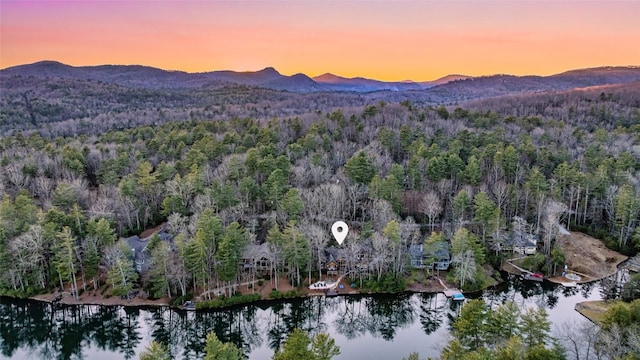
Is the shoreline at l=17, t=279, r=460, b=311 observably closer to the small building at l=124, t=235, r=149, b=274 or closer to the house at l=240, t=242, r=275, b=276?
the house at l=240, t=242, r=275, b=276

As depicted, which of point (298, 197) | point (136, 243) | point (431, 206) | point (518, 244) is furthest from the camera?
point (431, 206)

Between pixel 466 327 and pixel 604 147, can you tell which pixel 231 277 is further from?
pixel 604 147

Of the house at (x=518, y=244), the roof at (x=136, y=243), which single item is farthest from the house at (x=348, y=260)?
the roof at (x=136, y=243)

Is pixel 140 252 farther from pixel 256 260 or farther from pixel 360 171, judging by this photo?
pixel 360 171

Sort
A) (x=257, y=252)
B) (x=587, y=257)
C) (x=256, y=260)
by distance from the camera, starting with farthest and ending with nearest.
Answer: (x=587, y=257) < (x=257, y=252) < (x=256, y=260)

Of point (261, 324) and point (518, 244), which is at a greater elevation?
point (518, 244)

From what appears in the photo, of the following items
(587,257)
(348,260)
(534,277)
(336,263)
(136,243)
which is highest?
(136,243)

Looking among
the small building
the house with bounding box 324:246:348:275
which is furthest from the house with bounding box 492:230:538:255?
the small building

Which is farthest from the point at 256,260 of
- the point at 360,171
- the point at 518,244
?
the point at 518,244
